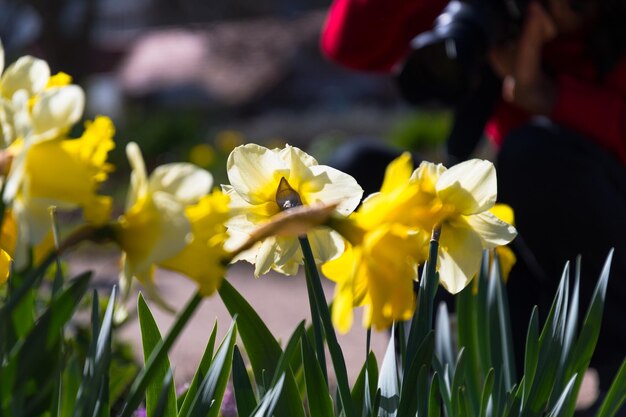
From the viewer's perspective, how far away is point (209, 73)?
1953 centimetres

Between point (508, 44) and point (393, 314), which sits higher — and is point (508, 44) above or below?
below

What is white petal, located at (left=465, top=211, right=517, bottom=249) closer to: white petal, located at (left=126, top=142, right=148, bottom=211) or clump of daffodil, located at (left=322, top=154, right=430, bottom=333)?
clump of daffodil, located at (left=322, top=154, right=430, bottom=333)

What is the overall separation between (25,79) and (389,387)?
0.46m

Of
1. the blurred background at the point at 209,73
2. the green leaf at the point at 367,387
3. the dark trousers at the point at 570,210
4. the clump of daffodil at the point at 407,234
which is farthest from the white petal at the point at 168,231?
the blurred background at the point at 209,73

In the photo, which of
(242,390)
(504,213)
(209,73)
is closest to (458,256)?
(504,213)

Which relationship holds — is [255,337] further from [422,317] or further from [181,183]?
[181,183]

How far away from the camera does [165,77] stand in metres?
20.5

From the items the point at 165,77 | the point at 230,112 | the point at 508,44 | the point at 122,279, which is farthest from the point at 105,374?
the point at 165,77

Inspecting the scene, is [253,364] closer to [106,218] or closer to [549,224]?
[106,218]

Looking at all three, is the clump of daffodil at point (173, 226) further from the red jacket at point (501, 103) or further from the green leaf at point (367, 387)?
the red jacket at point (501, 103)

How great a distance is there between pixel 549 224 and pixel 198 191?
4.08 ft

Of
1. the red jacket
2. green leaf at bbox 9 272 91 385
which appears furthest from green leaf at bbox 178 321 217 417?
the red jacket

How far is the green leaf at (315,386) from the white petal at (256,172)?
0.15m

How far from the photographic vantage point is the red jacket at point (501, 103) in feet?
6.08
